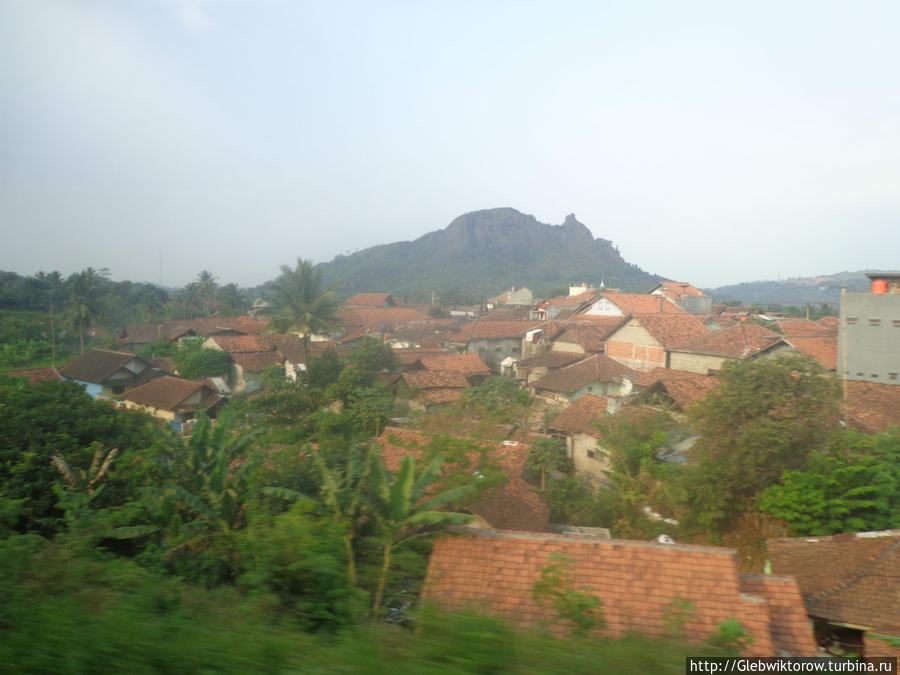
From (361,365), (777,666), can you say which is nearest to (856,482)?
(777,666)

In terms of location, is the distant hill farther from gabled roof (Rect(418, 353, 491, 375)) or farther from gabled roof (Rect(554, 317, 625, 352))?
Result: gabled roof (Rect(418, 353, 491, 375))

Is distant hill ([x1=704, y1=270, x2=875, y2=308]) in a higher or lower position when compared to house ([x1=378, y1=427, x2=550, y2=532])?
higher

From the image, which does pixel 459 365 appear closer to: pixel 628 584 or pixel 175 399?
pixel 175 399

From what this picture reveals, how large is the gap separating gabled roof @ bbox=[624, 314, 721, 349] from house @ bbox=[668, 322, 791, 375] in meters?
1.74

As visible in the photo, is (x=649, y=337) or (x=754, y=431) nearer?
(x=754, y=431)

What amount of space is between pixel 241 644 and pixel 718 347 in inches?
890

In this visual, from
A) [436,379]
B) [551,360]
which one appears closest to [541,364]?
[551,360]

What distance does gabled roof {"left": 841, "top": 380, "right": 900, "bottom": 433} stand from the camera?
12023 millimetres

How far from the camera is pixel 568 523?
12266 mm

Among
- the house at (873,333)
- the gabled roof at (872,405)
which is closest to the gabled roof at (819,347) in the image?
the house at (873,333)

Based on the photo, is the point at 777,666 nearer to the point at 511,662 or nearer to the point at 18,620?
the point at 511,662

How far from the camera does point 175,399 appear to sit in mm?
22719

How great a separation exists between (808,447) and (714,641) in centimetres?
847

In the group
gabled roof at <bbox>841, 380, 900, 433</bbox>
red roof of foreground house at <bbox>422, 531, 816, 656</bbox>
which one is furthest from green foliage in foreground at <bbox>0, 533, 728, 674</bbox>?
gabled roof at <bbox>841, 380, 900, 433</bbox>
